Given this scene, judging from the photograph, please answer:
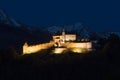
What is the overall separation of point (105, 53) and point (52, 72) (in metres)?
7.67

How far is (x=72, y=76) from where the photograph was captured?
6575 cm

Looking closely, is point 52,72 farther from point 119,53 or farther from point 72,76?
point 119,53

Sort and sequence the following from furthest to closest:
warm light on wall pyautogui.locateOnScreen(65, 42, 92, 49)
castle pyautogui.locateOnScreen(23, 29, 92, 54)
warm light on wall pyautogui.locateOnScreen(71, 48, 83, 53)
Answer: warm light on wall pyautogui.locateOnScreen(65, 42, 92, 49), castle pyautogui.locateOnScreen(23, 29, 92, 54), warm light on wall pyautogui.locateOnScreen(71, 48, 83, 53)

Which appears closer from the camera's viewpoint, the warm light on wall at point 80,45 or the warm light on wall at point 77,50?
the warm light on wall at point 77,50

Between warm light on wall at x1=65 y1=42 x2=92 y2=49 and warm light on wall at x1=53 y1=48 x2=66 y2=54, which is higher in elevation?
warm light on wall at x1=65 y1=42 x2=92 y2=49

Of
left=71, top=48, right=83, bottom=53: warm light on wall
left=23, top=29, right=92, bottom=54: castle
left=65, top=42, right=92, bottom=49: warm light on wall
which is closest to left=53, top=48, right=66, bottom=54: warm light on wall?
left=23, top=29, right=92, bottom=54: castle

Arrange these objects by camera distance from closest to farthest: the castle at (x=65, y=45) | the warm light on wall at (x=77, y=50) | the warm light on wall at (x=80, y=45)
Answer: the warm light on wall at (x=77, y=50) → the castle at (x=65, y=45) → the warm light on wall at (x=80, y=45)

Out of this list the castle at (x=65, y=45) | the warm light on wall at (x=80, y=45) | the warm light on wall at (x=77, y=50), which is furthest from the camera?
the warm light on wall at (x=80, y=45)

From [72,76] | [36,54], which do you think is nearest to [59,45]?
[36,54]

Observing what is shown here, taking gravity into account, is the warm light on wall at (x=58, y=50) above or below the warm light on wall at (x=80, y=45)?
below

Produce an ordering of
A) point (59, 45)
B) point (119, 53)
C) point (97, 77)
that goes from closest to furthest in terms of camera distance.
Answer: point (97, 77)
point (119, 53)
point (59, 45)

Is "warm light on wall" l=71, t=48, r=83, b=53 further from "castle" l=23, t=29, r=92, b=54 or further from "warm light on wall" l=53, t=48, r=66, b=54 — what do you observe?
"warm light on wall" l=53, t=48, r=66, b=54

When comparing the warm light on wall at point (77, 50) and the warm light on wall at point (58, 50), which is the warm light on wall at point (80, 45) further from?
the warm light on wall at point (58, 50)

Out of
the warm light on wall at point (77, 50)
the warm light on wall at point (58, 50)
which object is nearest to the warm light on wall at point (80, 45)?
the warm light on wall at point (77, 50)
